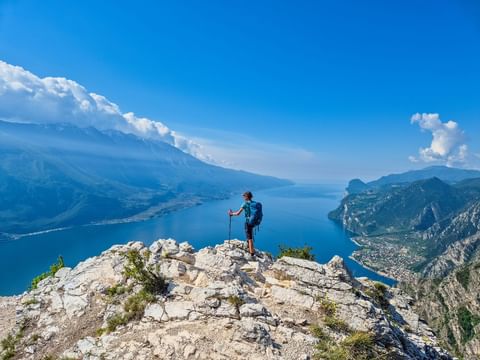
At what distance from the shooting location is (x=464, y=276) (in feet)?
353

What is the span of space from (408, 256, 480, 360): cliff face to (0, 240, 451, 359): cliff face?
95.2 m

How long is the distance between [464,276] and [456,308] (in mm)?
17312

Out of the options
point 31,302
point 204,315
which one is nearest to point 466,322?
point 204,315

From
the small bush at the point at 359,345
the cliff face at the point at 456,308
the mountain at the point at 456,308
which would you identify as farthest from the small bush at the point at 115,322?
the mountain at the point at 456,308

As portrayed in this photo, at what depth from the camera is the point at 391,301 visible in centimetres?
1853

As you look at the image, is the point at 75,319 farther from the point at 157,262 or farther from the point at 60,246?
the point at 60,246

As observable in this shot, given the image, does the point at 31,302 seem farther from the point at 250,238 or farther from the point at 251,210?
the point at 251,210

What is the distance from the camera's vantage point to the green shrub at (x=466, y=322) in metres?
84.6

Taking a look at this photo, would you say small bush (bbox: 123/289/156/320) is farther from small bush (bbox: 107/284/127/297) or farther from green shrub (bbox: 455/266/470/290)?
green shrub (bbox: 455/266/470/290)

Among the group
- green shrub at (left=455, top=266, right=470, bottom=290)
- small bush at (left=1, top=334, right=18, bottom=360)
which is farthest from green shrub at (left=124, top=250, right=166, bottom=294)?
green shrub at (left=455, top=266, right=470, bottom=290)

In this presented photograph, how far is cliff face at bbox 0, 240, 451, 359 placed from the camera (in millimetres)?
8461

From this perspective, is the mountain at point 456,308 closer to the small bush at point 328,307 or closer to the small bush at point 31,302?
the small bush at point 328,307

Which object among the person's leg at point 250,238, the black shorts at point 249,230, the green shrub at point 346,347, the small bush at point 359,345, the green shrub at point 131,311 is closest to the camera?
the green shrub at point 346,347

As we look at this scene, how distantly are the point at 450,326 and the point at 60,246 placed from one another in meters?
198
